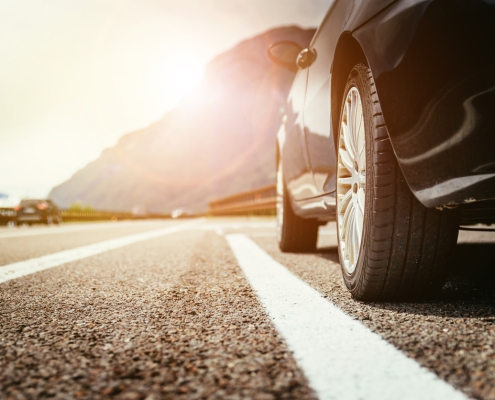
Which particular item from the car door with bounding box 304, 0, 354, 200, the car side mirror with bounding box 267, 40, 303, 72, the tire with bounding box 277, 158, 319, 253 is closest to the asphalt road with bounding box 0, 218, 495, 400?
the car door with bounding box 304, 0, 354, 200

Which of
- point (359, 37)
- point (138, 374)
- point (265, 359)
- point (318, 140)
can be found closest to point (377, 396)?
point (265, 359)

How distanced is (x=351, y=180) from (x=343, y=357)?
113 cm

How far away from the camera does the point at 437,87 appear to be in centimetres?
146

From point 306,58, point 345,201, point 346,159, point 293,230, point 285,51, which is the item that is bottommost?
point 293,230

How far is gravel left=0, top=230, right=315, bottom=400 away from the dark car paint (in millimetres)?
768

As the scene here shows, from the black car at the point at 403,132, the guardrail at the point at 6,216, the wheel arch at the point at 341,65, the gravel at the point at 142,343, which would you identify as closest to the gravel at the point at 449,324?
the black car at the point at 403,132

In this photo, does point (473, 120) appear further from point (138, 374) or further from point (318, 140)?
point (318, 140)

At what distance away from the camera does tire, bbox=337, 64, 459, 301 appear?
5.86 feet

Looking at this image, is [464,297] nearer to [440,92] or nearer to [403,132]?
[403,132]

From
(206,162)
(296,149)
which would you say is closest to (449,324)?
(296,149)

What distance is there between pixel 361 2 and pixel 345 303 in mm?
1250

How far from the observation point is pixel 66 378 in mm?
1144

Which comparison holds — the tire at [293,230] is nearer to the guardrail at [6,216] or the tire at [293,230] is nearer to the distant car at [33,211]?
the distant car at [33,211]

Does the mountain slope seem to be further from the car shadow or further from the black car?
the black car
